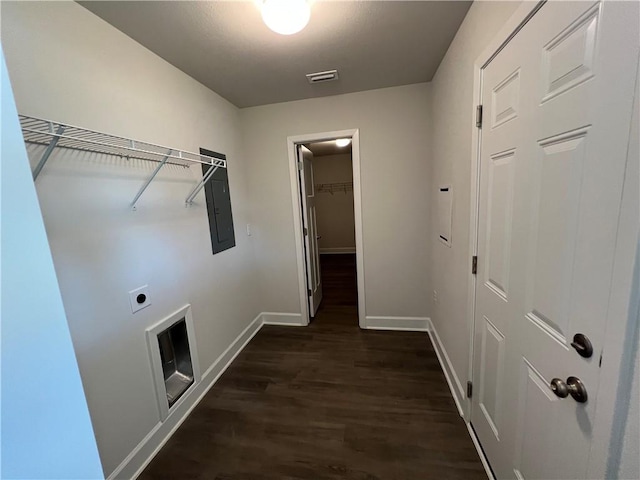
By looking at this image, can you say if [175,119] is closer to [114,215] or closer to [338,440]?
[114,215]

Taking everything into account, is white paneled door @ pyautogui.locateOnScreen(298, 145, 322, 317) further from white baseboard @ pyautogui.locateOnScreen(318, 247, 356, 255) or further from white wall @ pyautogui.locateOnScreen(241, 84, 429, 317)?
white baseboard @ pyautogui.locateOnScreen(318, 247, 356, 255)

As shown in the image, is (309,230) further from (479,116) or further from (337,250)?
(337,250)

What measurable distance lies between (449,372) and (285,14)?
260 centimetres

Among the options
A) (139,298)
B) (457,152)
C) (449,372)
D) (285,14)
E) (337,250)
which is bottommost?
(449,372)

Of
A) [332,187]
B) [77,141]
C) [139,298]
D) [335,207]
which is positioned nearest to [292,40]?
[77,141]

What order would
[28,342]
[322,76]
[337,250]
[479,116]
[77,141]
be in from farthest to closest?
1. [337,250]
2. [322,76]
3. [479,116]
4. [77,141]
5. [28,342]

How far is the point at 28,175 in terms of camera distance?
52cm

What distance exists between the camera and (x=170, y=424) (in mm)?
1735

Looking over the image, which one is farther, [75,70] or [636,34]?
[75,70]

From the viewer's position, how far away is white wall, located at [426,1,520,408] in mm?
1356

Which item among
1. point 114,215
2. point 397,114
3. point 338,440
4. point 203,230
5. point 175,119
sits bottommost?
point 338,440

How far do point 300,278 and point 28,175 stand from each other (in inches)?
101

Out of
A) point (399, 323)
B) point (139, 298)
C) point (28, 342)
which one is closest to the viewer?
point (28, 342)

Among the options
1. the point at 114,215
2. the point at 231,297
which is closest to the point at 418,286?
the point at 231,297
